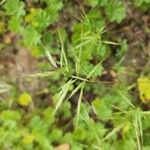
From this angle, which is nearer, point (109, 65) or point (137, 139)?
point (137, 139)

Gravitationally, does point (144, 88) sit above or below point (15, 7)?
below

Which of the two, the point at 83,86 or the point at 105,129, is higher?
the point at 83,86

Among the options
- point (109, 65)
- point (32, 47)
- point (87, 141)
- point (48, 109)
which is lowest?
point (87, 141)

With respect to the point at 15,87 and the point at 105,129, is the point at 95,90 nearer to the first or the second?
the point at 105,129

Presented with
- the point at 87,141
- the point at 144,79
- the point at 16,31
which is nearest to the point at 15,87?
the point at 16,31

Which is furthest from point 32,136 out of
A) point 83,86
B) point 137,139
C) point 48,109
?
point 137,139

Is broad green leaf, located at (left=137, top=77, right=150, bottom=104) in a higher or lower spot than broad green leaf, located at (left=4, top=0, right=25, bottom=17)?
lower

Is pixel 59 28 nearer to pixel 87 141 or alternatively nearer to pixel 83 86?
pixel 83 86

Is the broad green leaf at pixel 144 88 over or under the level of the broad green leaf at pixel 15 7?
under

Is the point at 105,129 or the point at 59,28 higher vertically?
the point at 59,28
